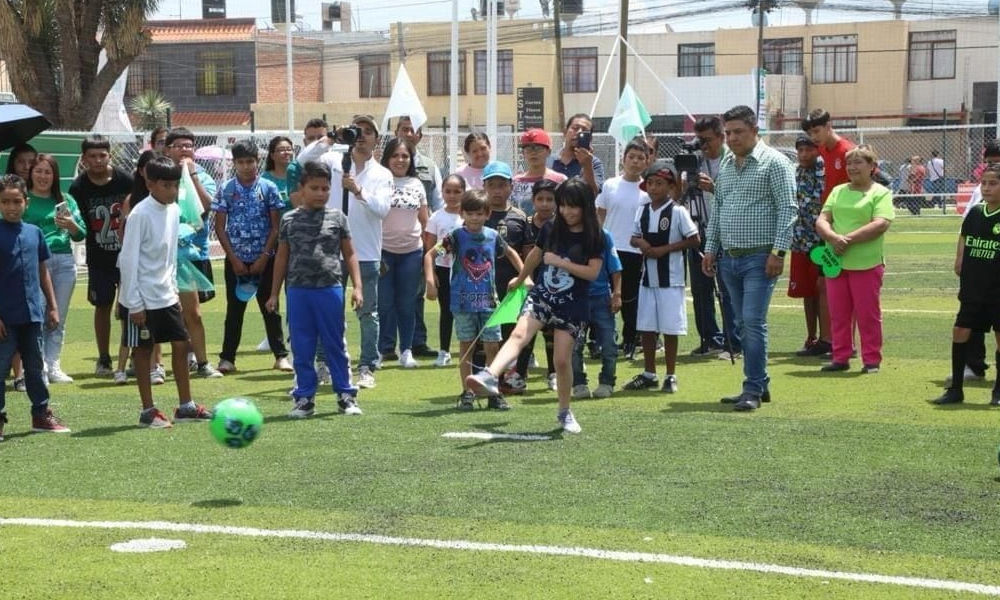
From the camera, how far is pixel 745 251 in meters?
10.2

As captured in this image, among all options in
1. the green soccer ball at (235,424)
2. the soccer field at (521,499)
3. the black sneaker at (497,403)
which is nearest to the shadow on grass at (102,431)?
the soccer field at (521,499)

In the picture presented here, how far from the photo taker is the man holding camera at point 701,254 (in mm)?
12219

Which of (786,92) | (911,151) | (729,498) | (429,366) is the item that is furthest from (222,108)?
(729,498)

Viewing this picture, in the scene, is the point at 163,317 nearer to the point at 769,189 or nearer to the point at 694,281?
the point at 769,189

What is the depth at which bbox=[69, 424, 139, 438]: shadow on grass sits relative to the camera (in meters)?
9.38

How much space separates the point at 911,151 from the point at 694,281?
146 ft

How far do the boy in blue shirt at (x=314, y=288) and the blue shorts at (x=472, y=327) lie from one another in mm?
904

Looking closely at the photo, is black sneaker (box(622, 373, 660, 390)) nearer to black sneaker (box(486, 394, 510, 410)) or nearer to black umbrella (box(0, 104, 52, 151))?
black sneaker (box(486, 394, 510, 410))

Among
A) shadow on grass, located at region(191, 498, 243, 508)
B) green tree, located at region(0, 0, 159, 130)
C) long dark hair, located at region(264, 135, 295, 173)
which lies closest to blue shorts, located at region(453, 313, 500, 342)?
long dark hair, located at region(264, 135, 295, 173)

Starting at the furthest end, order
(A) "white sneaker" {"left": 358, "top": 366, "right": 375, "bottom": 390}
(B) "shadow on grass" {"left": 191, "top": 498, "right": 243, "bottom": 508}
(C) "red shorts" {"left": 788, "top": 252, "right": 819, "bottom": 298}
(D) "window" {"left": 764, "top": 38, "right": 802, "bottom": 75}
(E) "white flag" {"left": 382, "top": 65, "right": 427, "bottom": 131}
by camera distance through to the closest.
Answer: (D) "window" {"left": 764, "top": 38, "right": 802, "bottom": 75}
(E) "white flag" {"left": 382, "top": 65, "right": 427, "bottom": 131}
(C) "red shorts" {"left": 788, "top": 252, "right": 819, "bottom": 298}
(A) "white sneaker" {"left": 358, "top": 366, "right": 375, "bottom": 390}
(B) "shadow on grass" {"left": 191, "top": 498, "right": 243, "bottom": 508}

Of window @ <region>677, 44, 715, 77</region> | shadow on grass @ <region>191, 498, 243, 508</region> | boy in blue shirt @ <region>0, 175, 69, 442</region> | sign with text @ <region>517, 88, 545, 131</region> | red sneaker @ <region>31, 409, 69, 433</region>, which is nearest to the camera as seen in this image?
shadow on grass @ <region>191, 498, 243, 508</region>

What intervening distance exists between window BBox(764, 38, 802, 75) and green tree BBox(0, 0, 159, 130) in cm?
4101

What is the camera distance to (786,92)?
64.2 m

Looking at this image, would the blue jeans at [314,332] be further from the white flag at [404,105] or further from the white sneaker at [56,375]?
the white flag at [404,105]
